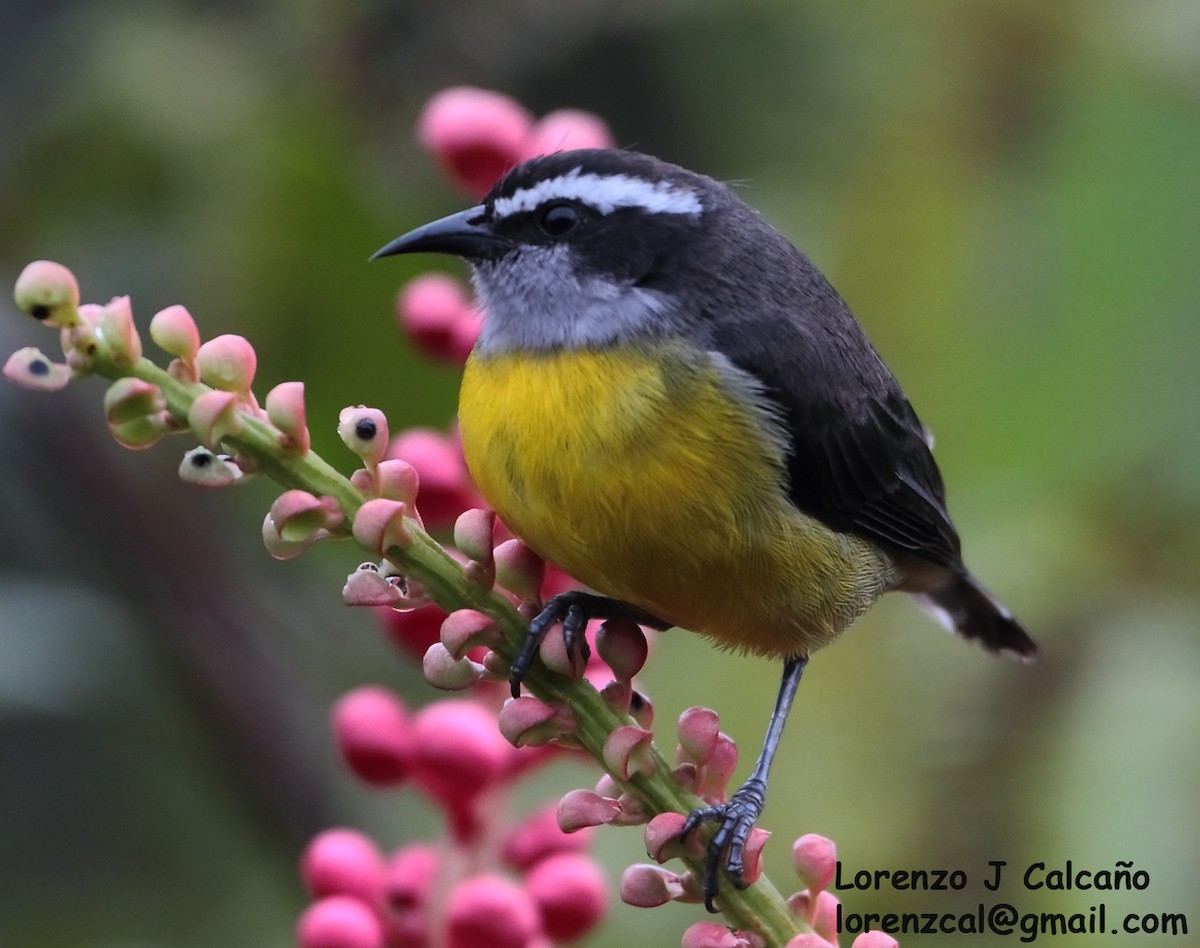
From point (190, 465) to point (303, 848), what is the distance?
1551mm

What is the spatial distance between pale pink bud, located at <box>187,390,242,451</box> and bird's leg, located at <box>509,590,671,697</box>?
1.47ft

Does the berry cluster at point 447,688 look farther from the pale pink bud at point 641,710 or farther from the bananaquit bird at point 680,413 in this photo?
the bananaquit bird at point 680,413

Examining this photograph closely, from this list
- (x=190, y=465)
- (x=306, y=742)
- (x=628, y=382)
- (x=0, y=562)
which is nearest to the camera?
(x=190, y=465)

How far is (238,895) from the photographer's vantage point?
3180mm

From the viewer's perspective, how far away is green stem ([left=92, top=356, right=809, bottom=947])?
5.23 ft

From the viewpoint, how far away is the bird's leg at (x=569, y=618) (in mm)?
1804

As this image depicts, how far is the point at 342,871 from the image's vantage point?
85.0 inches

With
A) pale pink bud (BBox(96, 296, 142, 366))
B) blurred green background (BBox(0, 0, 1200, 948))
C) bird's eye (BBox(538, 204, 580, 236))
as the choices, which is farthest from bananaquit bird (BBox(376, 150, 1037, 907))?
pale pink bud (BBox(96, 296, 142, 366))

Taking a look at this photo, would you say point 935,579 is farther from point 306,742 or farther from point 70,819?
point 70,819

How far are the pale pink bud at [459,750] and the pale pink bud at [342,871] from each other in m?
0.14

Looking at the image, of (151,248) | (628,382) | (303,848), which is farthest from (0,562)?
(628,382)

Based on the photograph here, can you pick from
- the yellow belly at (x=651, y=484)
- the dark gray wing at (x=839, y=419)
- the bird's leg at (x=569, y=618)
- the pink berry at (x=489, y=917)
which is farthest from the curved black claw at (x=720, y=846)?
the dark gray wing at (x=839, y=419)

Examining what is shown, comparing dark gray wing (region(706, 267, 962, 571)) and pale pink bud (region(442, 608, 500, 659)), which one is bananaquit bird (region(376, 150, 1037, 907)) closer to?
dark gray wing (region(706, 267, 962, 571))

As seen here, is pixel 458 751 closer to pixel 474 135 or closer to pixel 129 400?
pixel 129 400
